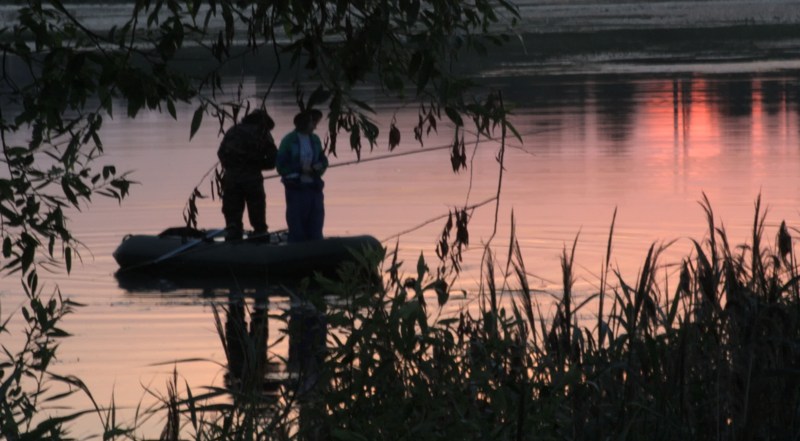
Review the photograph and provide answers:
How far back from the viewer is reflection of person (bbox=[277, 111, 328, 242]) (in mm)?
15688

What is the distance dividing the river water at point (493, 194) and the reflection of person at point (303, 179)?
3.33 feet

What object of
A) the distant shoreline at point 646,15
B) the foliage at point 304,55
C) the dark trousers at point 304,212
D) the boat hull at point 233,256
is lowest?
the distant shoreline at point 646,15

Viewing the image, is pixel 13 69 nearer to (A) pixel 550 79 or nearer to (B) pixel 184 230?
(A) pixel 550 79

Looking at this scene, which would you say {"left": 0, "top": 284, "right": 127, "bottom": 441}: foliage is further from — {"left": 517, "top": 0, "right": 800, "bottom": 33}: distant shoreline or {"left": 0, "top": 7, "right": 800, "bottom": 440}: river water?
{"left": 517, "top": 0, "right": 800, "bottom": 33}: distant shoreline

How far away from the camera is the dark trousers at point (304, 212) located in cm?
1596

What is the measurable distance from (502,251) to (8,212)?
10236mm

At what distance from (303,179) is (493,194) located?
7.14 meters

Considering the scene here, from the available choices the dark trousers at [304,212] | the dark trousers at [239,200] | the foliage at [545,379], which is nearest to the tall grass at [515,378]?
the foliage at [545,379]

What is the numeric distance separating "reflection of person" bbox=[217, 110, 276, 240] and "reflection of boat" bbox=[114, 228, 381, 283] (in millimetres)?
245

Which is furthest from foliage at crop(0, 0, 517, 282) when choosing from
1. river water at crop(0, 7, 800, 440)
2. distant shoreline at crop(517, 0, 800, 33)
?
distant shoreline at crop(517, 0, 800, 33)

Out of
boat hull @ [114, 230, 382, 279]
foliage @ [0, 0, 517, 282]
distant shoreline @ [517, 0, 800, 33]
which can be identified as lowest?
distant shoreline @ [517, 0, 800, 33]

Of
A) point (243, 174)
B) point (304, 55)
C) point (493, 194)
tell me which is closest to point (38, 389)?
point (304, 55)

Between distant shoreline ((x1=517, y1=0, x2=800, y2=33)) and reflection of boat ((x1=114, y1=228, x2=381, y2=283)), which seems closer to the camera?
reflection of boat ((x1=114, y1=228, x2=381, y2=283))

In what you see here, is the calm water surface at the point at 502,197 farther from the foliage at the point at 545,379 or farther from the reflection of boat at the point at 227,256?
the foliage at the point at 545,379
